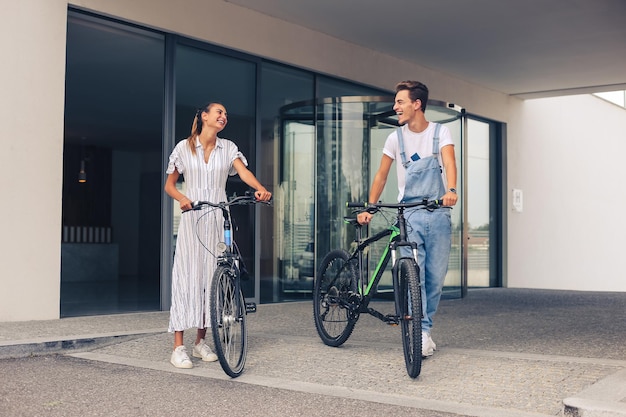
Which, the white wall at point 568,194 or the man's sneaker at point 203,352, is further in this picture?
the white wall at point 568,194

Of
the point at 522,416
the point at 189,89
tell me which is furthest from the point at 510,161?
the point at 522,416

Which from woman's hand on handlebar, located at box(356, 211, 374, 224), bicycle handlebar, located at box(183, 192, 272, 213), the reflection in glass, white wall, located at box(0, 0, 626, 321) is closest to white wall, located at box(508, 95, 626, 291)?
white wall, located at box(0, 0, 626, 321)

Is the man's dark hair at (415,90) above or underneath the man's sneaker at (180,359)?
above

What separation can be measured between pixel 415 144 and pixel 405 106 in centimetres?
28

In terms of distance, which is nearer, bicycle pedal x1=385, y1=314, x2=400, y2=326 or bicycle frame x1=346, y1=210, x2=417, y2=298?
bicycle pedal x1=385, y1=314, x2=400, y2=326

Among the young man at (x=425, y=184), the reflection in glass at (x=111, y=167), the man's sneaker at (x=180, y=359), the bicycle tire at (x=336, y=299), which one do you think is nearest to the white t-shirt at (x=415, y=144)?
the young man at (x=425, y=184)

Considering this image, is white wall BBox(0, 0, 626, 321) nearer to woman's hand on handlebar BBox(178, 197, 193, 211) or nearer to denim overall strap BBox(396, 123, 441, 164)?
woman's hand on handlebar BBox(178, 197, 193, 211)

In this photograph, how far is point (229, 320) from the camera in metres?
5.25

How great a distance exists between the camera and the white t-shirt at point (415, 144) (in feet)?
18.8

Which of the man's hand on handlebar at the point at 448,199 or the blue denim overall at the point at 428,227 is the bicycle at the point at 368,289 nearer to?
the man's hand on handlebar at the point at 448,199

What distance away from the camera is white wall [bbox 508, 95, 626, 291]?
57.0ft

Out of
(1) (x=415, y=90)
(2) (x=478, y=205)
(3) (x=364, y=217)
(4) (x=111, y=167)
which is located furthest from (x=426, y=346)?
(4) (x=111, y=167)

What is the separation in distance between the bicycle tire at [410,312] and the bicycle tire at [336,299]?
0.69 m

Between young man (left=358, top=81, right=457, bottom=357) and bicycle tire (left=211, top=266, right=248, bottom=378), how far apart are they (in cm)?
101
